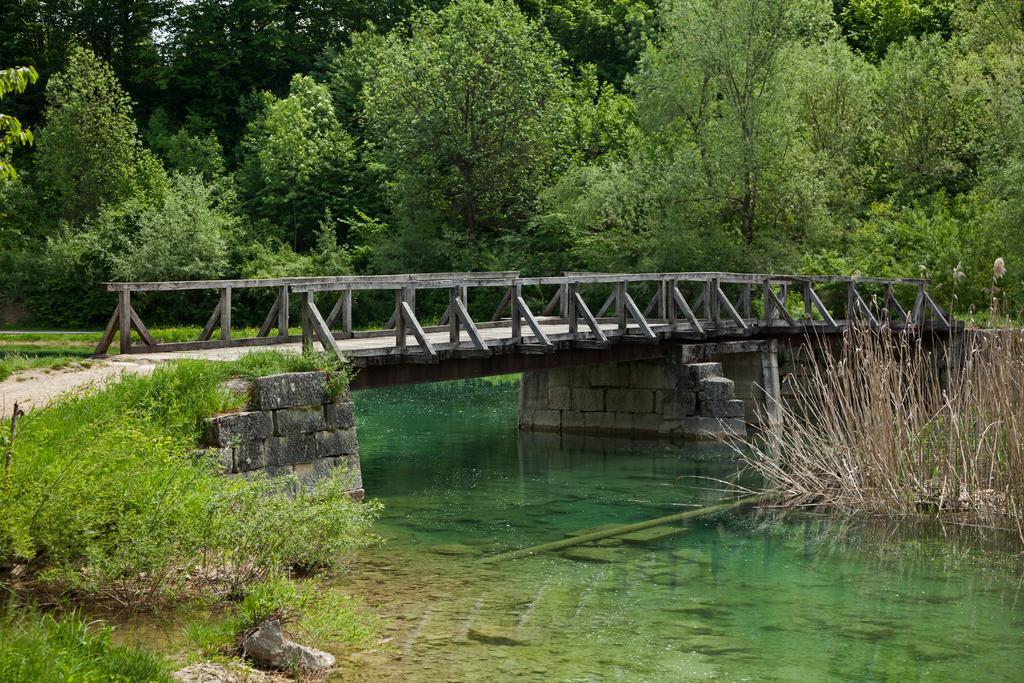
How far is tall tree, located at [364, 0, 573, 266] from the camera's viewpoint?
4003 centimetres

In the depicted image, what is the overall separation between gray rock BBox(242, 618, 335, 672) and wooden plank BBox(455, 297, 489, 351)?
8.28 metres

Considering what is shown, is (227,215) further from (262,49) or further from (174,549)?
(174,549)

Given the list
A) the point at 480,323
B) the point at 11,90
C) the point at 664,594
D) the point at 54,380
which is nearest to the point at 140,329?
the point at 54,380

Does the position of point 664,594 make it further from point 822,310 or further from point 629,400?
point 822,310

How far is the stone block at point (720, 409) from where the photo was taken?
2153 centimetres

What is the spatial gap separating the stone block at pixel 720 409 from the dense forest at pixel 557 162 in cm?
1171

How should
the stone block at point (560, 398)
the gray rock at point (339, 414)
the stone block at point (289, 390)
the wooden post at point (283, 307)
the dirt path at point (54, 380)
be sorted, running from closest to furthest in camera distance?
1. the dirt path at point (54, 380)
2. the stone block at point (289, 390)
3. the gray rock at point (339, 414)
4. the wooden post at point (283, 307)
5. the stone block at point (560, 398)

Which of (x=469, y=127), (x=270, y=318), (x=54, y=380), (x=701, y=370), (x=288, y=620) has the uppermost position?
(x=469, y=127)

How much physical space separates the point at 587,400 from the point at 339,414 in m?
9.54

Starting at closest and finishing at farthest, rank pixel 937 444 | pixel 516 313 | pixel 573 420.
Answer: pixel 937 444 < pixel 516 313 < pixel 573 420

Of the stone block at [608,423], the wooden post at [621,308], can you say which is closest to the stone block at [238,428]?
the wooden post at [621,308]

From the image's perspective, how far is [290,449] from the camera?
13633 mm

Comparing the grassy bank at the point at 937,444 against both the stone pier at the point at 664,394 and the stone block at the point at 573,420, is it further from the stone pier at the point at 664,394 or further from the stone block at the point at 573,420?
the stone block at the point at 573,420

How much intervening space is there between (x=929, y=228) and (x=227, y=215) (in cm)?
2382
